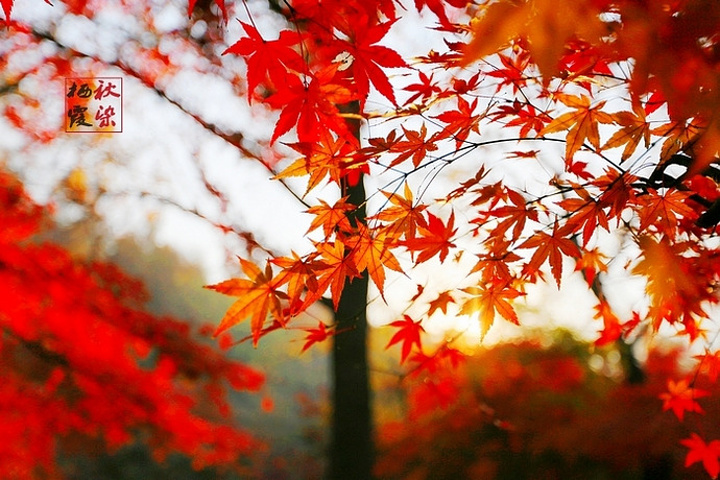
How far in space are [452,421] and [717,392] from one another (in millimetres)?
2933

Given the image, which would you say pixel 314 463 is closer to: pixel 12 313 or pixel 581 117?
Result: pixel 12 313

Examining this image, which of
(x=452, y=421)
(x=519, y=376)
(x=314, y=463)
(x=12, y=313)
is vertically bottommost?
(x=314, y=463)

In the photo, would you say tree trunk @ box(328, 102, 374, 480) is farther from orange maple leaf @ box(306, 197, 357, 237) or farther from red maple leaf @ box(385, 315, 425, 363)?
orange maple leaf @ box(306, 197, 357, 237)

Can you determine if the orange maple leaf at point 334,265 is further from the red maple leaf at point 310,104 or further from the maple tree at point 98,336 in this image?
the maple tree at point 98,336

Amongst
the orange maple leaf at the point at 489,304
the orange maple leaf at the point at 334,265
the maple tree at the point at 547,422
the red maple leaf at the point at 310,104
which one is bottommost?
the maple tree at the point at 547,422

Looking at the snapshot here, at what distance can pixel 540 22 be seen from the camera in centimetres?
62

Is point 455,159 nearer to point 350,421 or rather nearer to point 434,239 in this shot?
point 434,239

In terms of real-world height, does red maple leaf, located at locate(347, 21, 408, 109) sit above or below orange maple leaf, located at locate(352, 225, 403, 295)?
above

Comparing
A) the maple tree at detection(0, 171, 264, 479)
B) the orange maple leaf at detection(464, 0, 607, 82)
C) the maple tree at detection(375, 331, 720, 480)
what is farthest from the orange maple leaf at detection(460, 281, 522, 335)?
the maple tree at detection(0, 171, 264, 479)

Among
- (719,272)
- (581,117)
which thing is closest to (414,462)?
(719,272)

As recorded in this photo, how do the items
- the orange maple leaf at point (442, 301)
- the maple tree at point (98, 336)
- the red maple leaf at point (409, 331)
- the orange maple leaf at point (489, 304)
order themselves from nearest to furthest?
1. the orange maple leaf at point (489, 304)
2. the orange maple leaf at point (442, 301)
3. the red maple leaf at point (409, 331)
4. the maple tree at point (98, 336)

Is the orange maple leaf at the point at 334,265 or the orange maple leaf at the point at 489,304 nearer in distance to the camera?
the orange maple leaf at the point at 334,265

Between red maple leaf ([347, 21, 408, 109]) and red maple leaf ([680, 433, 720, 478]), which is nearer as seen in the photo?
red maple leaf ([347, 21, 408, 109])

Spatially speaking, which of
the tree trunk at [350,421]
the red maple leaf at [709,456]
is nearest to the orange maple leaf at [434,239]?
the red maple leaf at [709,456]
